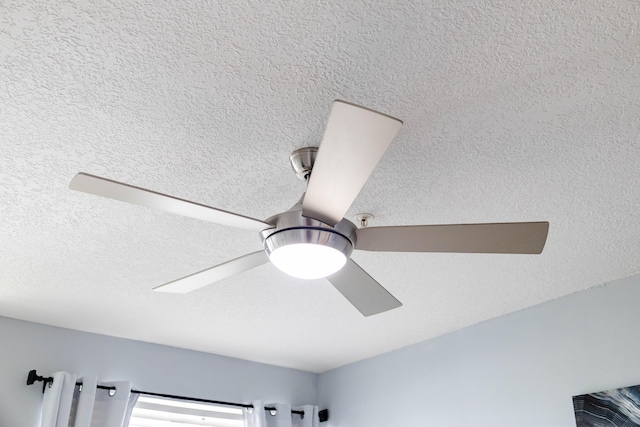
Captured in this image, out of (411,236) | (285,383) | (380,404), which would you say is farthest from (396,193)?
(285,383)

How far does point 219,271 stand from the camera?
1.72 metres

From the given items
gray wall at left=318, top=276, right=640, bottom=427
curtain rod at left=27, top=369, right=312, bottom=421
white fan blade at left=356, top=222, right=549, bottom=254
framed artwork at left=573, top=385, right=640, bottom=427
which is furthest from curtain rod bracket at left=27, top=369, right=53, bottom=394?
framed artwork at left=573, top=385, right=640, bottom=427

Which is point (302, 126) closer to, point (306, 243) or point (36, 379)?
point (306, 243)

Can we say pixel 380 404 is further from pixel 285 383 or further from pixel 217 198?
pixel 217 198

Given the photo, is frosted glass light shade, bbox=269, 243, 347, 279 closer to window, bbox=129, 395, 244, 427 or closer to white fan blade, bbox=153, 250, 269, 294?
white fan blade, bbox=153, 250, 269, 294

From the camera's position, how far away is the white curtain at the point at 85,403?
290 centimetres

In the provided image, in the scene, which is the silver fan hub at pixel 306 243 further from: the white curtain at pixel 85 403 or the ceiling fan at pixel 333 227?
the white curtain at pixel 85 403

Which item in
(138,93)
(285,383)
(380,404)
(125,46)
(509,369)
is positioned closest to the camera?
(125,46)

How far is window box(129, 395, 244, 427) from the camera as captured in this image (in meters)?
3.30

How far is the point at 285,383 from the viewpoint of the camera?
3.91 metres

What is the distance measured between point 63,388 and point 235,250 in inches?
53.5

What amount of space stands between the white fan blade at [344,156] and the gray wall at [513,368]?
1.66 m

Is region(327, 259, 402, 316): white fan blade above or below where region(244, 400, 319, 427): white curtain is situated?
above

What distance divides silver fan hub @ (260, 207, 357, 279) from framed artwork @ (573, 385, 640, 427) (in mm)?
1524
